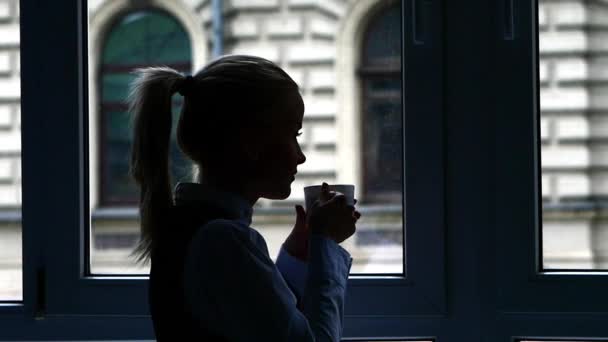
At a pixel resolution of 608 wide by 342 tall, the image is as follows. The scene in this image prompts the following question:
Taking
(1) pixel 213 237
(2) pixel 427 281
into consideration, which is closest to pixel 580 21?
(2) pixel 427 281

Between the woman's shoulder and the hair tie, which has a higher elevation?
the hair tie

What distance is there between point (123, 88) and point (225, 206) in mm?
765

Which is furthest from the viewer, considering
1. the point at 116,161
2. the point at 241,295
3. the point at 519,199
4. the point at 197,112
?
the point at 116,161

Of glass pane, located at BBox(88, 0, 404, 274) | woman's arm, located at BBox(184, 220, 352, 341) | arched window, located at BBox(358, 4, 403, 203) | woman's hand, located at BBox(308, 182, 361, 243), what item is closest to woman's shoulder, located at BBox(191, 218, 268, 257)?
woman's arm, located at BBox(184, 220, 352, 341)

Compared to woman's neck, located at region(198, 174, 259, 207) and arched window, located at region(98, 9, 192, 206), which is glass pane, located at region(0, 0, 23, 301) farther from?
woman's neck, located at region(198, 174, 259, 207)

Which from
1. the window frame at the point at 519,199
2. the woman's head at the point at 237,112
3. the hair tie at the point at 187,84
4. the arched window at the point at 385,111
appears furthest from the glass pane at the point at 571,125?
the hair tie at the point at 187,84

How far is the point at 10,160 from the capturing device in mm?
1453

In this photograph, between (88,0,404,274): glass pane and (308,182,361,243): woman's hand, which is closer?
(308,182,361,243): woman's hand

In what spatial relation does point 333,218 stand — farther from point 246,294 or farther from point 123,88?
point 123,88

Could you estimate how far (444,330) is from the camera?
1287 mm

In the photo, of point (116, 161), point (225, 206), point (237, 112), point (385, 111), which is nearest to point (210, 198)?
point (225, 206)

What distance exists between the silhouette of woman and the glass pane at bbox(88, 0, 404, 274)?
30 cm

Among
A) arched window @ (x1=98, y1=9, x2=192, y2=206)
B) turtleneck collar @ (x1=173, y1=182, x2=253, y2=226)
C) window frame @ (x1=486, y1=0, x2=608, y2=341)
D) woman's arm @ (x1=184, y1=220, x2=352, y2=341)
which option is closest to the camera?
woman's arm @ (x1=184, y1=220, x2=352, y2=341)

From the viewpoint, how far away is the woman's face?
0.97 metres
